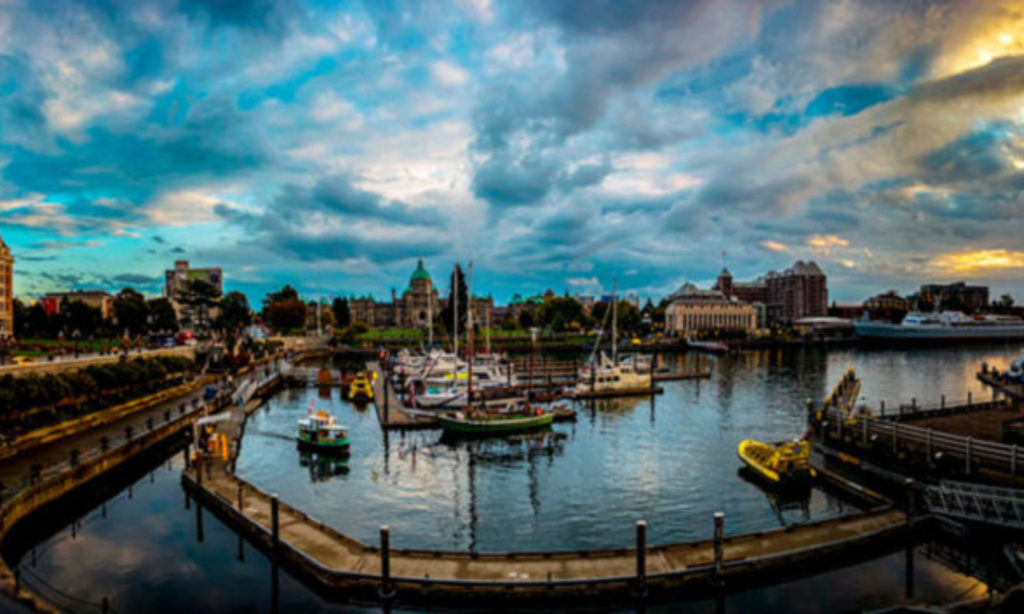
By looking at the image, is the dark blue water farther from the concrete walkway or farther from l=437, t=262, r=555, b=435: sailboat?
the concrete walkway

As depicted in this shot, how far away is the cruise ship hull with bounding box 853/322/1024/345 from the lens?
17650 centimetres

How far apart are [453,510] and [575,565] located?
1091 centimetres

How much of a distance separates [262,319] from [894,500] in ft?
647

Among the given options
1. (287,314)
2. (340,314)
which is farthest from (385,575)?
(340,314)

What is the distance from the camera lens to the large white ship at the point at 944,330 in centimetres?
17725

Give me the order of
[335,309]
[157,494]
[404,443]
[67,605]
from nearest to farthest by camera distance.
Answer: [67,605]
[157,494]
[404,443]
[335,309]

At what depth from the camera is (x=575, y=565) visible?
1873cm

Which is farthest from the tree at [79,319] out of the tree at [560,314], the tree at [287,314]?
the tree at [560,314]

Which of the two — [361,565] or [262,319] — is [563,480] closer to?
[361,565]

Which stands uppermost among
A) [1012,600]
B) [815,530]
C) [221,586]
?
[1012,600]

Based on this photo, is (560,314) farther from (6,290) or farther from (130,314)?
(6,290)

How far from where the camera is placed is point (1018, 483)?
22047 mm

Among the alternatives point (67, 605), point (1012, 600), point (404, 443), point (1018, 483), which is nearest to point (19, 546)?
point (67, 605)

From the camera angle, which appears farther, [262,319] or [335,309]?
[262,319]
